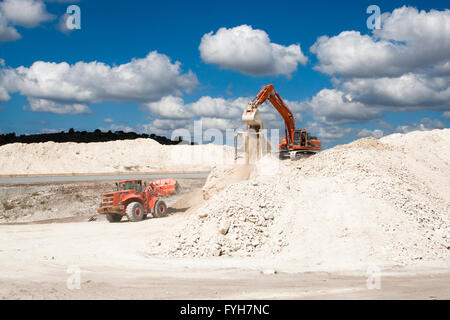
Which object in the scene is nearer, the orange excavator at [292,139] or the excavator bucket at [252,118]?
the excavator bucket at [252,118]

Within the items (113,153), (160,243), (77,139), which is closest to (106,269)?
(160,243)

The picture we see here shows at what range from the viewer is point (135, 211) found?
19719 millimetres

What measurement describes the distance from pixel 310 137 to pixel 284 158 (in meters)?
1.93

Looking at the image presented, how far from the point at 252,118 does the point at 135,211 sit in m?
7.29

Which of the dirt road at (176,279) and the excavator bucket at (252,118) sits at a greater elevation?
the excavator bucket at (252,118)

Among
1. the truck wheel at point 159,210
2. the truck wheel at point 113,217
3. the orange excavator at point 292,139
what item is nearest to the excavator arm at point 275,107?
the orange excavator at point 292,139

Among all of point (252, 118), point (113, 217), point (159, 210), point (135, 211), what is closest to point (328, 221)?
point (252, 118)

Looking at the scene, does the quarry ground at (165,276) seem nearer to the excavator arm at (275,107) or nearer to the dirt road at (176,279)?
the dirt road at (176,279)

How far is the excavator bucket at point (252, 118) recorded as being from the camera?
17.9m

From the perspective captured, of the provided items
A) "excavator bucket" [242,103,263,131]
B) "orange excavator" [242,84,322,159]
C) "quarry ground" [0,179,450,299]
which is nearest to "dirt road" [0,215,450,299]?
"quarry ground" [0,179,450,299]

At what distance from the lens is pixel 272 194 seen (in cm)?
1379

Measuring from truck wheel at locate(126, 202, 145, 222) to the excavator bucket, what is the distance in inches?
266

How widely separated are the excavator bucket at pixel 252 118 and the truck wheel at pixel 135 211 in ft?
22.2

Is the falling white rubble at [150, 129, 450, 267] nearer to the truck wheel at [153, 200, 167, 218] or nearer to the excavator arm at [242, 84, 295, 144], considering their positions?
the excavator arm at [242, 84, 295, 144]
